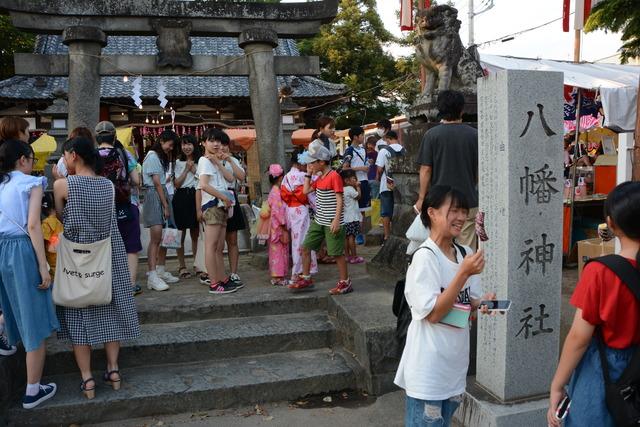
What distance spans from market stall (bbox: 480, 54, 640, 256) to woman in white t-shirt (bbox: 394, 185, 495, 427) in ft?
17.9

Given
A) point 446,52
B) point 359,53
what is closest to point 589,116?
point 446,52

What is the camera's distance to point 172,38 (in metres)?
7.27

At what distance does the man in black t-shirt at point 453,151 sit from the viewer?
4.20 meters

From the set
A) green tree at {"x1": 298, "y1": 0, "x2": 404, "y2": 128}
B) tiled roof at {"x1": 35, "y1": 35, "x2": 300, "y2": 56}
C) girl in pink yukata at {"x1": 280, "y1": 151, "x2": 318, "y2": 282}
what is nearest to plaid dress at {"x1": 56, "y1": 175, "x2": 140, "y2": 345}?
girl in pink yukata at {"x1": 280, "y1": 151, "x2": 318, "y2": 282}

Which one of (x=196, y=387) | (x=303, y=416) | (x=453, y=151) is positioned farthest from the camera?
(x=453, y=151)

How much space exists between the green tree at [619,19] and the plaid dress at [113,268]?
505 inches

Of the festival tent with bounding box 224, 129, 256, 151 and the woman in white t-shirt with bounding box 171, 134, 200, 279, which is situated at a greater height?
the festival tent with bounding box 224, 129, 256, 151

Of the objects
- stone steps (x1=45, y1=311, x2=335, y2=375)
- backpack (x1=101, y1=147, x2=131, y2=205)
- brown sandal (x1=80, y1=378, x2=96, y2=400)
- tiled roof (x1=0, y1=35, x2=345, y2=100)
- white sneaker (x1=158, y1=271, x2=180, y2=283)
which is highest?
tiled roof (x1=0, y1=35, x2=345, y2=100)

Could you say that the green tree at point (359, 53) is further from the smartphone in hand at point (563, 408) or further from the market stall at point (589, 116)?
the smartphone in hand at point (563, 408)

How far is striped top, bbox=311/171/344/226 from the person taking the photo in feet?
16.8

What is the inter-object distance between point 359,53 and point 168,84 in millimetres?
9012

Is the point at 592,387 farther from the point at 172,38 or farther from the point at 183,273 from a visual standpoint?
the point at 172,38

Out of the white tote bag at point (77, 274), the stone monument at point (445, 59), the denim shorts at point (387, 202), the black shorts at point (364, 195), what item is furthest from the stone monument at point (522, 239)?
the black shorts at point (364, 195)

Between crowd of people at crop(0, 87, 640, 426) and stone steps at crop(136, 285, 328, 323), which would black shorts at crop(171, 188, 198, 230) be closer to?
crowd of people at crop(0, 87, 640, 426)
